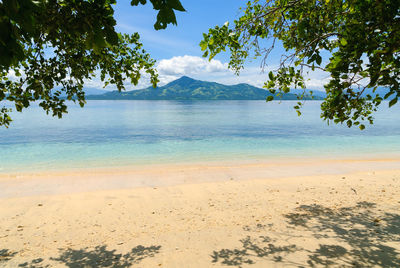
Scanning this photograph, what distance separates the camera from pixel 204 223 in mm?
8359

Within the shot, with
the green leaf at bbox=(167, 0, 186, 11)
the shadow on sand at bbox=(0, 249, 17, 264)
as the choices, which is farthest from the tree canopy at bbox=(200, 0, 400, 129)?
the shadow on sand at bbox=(0, 249, 17, 264)

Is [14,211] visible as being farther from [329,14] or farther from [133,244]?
[329,14]

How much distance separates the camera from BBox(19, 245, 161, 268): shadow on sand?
20.2 ft

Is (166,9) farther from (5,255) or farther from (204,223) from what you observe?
(5,255)

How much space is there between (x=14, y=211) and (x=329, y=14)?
12.6 m

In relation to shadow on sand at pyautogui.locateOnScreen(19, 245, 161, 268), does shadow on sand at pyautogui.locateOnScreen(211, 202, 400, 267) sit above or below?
above

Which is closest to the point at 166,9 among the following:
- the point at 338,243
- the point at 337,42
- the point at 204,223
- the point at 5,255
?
the point at 337,42

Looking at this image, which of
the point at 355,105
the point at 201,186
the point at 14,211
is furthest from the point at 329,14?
the point at 14,211

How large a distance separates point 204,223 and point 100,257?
11.0ft

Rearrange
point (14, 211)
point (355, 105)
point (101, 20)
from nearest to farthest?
point (101, 20), point (355, 105), point (14, 211)

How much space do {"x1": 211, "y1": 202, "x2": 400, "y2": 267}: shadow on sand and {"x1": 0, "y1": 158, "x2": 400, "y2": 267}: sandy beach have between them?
0.08 feet

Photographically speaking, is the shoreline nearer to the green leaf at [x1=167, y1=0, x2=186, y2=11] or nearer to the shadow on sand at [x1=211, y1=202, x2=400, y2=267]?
the shadow on sand at [x1=211, y1=202, x2=400, y2=267]

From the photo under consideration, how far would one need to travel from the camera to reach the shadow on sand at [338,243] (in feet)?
19.0

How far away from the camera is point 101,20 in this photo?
8.25ft
